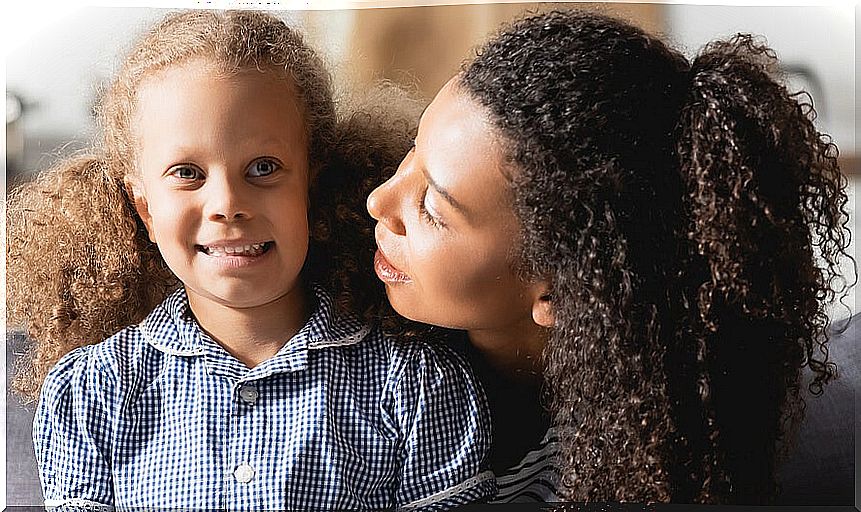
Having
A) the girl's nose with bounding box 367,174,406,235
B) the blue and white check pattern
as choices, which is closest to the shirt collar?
the blue and white check pattern

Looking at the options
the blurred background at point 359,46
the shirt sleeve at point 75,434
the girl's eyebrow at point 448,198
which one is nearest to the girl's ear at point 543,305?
the girl's eyebrow at point 448,198

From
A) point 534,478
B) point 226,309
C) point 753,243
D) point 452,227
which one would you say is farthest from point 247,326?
point 753,243

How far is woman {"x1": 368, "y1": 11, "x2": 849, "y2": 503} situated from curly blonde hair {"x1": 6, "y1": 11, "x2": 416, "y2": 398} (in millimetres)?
39

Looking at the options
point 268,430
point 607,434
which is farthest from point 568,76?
point 268,430

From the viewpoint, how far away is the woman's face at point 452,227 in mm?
1012

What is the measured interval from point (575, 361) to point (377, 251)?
0.78 ft

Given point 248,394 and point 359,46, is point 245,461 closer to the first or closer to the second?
point 248,394

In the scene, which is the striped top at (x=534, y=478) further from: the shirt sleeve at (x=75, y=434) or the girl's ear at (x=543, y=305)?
the shirt sleeve at (x=75, y=434)

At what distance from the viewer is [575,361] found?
104 centimetres

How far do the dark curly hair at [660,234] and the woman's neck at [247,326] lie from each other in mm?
275

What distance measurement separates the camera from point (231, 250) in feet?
3.46

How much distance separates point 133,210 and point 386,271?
276 mm

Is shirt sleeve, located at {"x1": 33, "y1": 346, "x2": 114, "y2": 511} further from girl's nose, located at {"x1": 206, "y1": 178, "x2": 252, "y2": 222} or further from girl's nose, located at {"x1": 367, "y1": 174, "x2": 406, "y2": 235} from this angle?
girl's nose, located at {"x1": 367, "y1": 174, "x2": 406, "y2": 235}

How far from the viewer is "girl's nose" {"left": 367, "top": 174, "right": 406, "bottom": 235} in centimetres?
106
